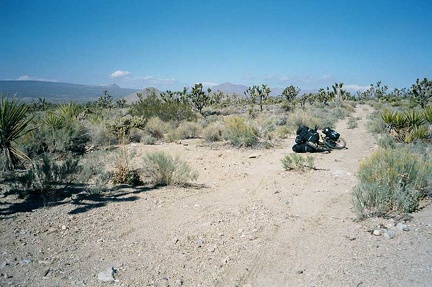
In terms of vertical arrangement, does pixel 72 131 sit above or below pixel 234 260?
above

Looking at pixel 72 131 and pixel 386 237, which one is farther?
pixel 72 131

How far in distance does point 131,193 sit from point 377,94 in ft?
256

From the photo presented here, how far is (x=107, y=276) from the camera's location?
3.44 metres

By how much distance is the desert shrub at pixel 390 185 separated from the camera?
15.9 feet

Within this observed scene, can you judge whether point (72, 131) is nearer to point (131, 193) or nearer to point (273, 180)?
point (131, 193)

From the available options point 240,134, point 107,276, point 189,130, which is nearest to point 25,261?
point 107,276

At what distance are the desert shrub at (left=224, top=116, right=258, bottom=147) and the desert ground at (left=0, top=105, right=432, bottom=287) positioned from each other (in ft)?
20.4

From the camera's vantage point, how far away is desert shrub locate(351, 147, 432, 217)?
15.9 feet

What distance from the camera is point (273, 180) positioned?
25.4ft

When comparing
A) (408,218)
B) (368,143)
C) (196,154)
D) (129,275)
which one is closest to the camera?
(129,275)

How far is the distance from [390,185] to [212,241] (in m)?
3.57

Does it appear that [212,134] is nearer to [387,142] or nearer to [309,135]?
[309,135]

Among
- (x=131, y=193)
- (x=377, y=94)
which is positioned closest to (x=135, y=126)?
(x=131, y=193)

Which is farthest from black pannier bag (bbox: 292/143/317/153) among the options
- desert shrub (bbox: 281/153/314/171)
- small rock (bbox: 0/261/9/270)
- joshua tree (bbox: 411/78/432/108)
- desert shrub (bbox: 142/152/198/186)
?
joshua tree (bbox: 411/78/432/108)
